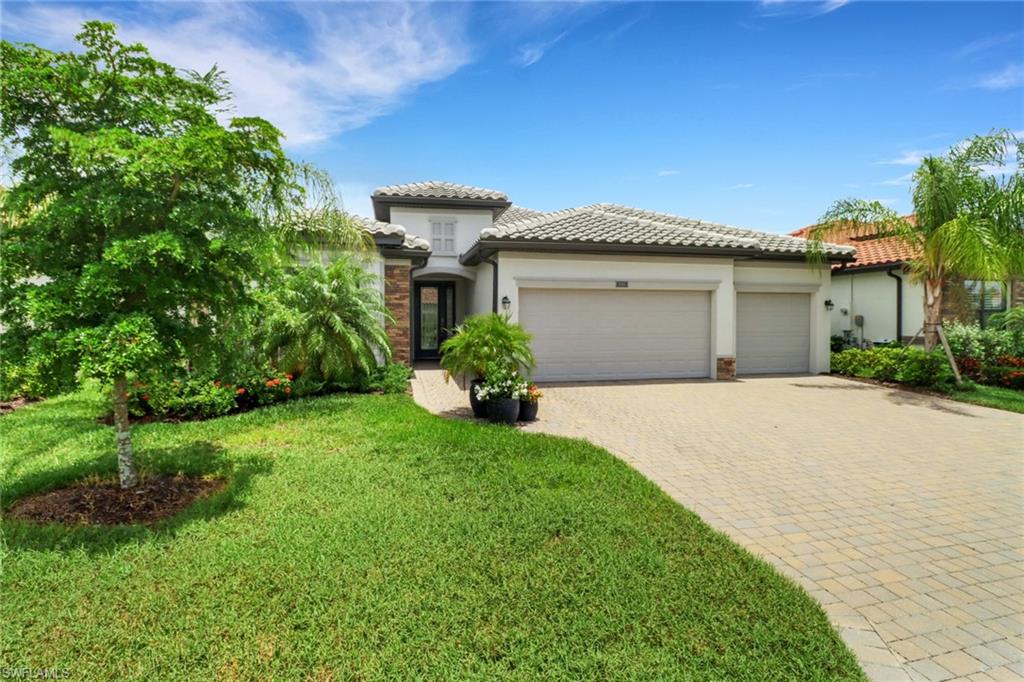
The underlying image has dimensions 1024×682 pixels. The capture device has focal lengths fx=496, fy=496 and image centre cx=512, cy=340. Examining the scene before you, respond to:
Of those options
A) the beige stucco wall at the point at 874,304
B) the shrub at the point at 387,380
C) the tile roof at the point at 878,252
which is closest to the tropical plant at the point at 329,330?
the shrub at the point at 387,380

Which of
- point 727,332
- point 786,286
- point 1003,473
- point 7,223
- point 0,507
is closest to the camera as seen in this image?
point 7,223

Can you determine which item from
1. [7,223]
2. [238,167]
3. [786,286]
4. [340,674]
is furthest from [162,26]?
[786,286]

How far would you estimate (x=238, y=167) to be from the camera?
473cm

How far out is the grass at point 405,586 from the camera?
266cm

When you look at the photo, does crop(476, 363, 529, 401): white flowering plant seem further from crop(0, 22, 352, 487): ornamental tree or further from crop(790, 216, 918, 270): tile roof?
crop(790, 216, 918, 270): tile roof

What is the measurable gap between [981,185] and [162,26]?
1601 cm

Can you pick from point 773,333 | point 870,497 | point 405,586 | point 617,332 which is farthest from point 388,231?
point 773,333

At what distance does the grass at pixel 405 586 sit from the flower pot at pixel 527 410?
3.02 metres

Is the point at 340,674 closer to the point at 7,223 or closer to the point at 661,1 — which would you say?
the point at 7,223

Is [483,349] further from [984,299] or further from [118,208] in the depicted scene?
[984,299]

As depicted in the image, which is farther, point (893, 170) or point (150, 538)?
point (893, 170)

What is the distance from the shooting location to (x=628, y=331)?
1362 cm

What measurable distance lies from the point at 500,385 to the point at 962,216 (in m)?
11.2

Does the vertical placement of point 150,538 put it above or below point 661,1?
below
